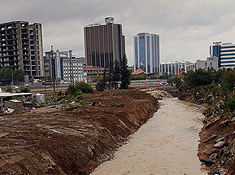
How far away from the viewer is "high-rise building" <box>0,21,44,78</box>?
83269mm

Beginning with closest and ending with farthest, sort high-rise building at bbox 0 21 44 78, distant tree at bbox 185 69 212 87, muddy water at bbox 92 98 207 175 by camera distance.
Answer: muddy water at bbox 92 98 207 175 → distant tree at bbox 185 69 212 87 → high-rise building at bbox 0 21 44 78

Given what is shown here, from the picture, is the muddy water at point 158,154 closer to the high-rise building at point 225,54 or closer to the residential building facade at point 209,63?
the residential building facade at point 209,63

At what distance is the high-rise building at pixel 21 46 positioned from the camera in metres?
83.3

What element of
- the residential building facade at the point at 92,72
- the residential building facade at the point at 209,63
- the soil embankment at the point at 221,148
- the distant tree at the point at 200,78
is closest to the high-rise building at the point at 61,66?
the residential building facade at the point at 92,72

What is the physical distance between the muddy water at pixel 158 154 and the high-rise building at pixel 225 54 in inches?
3858

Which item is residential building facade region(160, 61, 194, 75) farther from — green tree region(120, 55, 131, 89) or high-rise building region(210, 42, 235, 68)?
green tree region(120, 55, 131, 89)

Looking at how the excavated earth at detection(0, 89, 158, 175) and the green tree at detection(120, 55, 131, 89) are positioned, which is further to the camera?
the green tree at detection(120, 55, 131, 89)

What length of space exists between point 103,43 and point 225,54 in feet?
203

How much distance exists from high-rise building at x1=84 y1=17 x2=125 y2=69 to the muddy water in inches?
4579

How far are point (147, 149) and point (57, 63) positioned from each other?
86849mm

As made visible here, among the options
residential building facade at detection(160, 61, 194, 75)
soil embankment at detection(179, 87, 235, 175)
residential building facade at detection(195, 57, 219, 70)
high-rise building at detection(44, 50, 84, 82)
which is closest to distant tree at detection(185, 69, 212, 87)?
soil embankment at detection(179, 87, 235, 175)

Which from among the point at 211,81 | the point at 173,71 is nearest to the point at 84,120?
the point at 211,81

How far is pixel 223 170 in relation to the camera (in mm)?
12375

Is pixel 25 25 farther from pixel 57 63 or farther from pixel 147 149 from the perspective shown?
pixel 147 149
